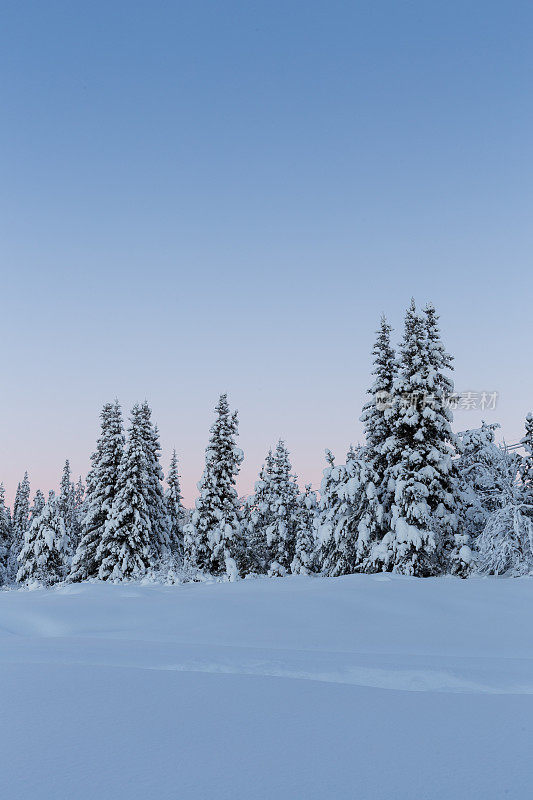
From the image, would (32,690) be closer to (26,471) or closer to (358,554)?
(358,554)

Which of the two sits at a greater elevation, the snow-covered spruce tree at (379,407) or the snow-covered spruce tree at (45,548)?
the snow-covered spruce tree at (379,407)

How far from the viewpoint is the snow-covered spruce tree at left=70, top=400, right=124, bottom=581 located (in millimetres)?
31203

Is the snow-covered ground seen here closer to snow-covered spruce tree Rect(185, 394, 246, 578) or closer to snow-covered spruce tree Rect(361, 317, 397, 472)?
snow-covered spruce tree Rect(361, 317, 397, 472)

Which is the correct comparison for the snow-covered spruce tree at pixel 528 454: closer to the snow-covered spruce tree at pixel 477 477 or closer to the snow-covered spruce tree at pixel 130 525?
the snow-covered spruce tree at pixel 477 477

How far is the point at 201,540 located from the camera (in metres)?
28.0

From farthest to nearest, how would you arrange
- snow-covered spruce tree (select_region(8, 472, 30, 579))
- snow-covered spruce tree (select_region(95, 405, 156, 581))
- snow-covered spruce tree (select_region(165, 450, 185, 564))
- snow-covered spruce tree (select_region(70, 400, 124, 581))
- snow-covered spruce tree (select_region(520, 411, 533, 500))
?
snow-covered spruce tree (select_region(8, 472, 30, 579))
snow-covered spruce tree (select_region(165, 450, 185, 564))
snow-covered spruce tree (select_region(70, 400, 124, 581))
snow-covered spruce tree (select_region(95, 405, 156, 581))
snow-covered spruce tree (select_region(520, 411, 533, 500))

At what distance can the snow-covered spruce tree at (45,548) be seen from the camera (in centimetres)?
3469

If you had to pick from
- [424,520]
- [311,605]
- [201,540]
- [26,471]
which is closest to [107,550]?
[201,540]

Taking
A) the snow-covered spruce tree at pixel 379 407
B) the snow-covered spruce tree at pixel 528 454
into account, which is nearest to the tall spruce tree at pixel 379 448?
the snow-covered spruce tree at pixel 379 407

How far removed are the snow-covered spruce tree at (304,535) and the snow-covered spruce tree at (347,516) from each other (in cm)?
702

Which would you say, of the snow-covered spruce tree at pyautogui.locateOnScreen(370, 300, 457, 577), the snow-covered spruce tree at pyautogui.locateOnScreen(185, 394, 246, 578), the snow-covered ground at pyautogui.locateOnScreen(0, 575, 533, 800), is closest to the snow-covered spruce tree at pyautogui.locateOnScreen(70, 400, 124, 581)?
the snow-covered spruce tree at pyautogui.locateOnScreen(185, 394, 246, 578)

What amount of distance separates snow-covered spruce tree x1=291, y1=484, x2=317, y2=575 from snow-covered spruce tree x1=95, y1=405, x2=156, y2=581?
29.8 feet

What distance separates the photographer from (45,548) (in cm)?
3522

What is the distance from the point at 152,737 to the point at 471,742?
1.81 metres
